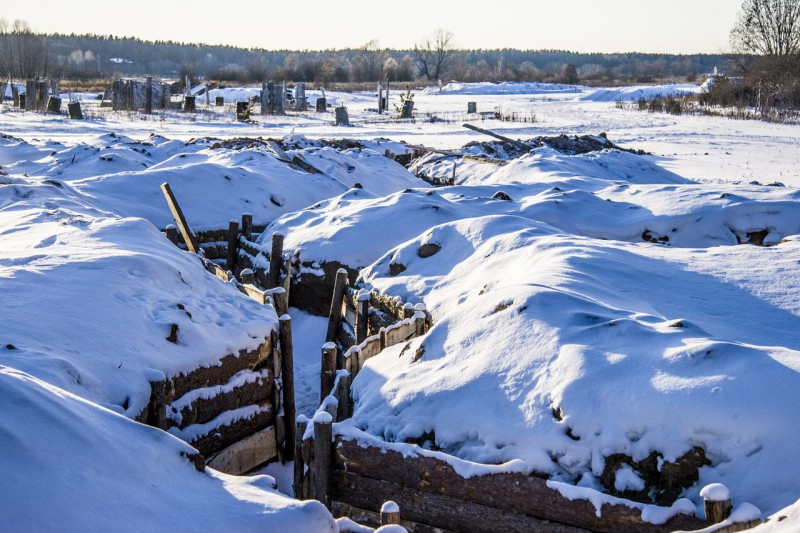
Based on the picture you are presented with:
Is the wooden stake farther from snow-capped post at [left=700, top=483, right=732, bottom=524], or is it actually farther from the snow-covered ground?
snow-capped post at [left=700, top=483, right=732, bottom=524]

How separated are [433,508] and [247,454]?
8.69ft

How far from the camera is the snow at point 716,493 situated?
13.4 feet

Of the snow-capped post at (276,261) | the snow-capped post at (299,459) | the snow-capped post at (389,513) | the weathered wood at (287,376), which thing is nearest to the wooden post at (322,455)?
the snow-capped post at (299,459)

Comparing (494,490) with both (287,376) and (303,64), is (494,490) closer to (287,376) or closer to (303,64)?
(287,376)

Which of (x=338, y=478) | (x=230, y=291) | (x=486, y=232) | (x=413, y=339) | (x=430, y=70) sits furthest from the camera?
(x=430, y=70)

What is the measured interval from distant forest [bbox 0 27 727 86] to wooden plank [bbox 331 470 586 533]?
66.3m

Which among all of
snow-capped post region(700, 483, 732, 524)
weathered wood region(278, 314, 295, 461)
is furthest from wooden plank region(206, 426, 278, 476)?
snow-capped post region(700, 483, 732, 524)

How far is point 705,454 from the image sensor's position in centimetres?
468

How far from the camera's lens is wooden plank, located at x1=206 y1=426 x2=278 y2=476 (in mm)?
6711

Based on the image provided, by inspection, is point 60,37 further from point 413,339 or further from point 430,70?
point 413,339

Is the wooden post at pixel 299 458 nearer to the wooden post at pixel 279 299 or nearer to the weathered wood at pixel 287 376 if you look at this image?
the weathered wood at pixel 287 376

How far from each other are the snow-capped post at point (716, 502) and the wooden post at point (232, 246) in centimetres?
987

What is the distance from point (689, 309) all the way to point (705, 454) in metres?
2.73

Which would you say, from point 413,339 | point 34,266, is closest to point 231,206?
point 34,266
